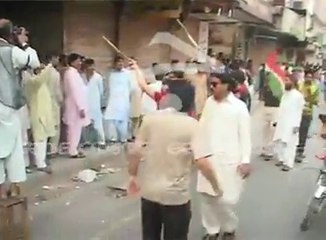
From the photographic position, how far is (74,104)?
34.5 ft

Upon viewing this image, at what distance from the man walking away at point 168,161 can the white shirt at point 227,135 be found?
54.5 inches

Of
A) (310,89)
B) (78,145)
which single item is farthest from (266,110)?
(78,145)

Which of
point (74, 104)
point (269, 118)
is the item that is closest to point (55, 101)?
point (74, 104)

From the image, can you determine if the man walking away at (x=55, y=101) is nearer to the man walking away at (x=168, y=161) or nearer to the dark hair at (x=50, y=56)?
the dark hair at (x=50, y=56)

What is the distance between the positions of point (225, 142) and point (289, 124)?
211 inches

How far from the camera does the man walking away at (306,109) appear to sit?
12.3m

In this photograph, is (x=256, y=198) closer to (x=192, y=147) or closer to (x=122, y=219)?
(x=122, y=219)

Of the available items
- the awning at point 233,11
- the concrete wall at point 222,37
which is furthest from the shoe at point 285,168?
the concrete wall at point 222,37

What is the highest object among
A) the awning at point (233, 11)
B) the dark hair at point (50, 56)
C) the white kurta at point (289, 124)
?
the awning at point (233, 11)

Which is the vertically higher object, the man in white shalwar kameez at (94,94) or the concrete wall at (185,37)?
the concrete wall at (185,37)

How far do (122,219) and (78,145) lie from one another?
11.3 ft

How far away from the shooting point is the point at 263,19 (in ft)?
82.6

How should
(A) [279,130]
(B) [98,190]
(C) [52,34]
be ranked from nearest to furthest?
(B) [98,190], (A) [279,130], (C) [52,34]

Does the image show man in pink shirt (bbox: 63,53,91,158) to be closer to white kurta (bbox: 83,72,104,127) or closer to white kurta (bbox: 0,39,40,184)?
white kurta (bbox: 83,72,104,127)
